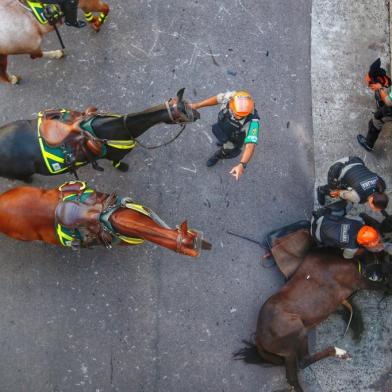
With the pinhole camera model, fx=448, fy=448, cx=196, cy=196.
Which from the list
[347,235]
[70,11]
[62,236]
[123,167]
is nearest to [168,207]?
[123,167]

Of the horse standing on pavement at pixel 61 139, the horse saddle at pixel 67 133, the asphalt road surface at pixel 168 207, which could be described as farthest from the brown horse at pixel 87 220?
the asphalt road surface at pixel 168 207

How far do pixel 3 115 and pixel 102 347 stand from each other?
2.90 metres

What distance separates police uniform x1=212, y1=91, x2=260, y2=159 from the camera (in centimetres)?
420

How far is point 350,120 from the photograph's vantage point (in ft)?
18.7

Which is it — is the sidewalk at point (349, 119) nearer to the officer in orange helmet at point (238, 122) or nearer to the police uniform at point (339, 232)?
the police uniform at point (339, 232)

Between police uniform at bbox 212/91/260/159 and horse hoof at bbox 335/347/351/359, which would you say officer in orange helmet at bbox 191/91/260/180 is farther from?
horse hoof at bbox 335/347/351/359

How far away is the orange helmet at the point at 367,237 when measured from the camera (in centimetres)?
413

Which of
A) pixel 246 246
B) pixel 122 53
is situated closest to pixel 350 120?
pixel 246 246

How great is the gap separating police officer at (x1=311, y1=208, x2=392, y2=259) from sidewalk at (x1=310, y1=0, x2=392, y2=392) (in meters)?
0.98

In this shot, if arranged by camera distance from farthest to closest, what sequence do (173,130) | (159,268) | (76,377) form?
1. (173,130)
2. (159,268)
3. (76,377)

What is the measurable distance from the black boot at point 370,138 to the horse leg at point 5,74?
13.8ft

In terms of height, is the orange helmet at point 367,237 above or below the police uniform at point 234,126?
below

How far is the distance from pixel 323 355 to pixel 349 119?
295 cm

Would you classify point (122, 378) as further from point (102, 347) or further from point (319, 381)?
point (319, 381)
